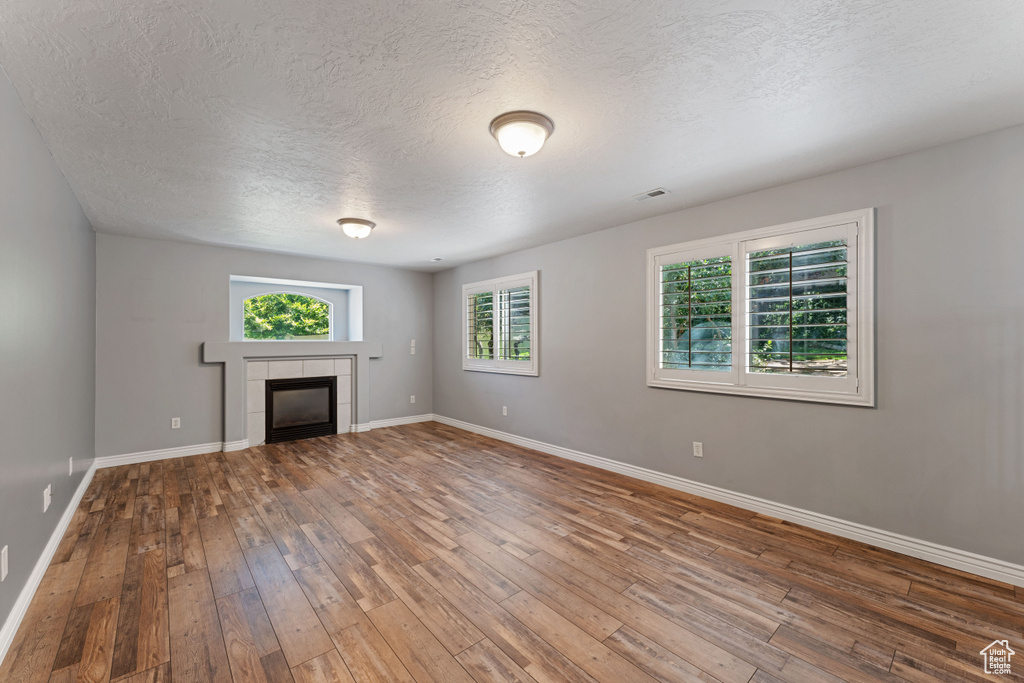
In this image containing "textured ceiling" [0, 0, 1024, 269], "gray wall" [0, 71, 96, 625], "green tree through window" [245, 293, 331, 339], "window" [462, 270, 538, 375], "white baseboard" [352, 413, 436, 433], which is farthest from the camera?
"green tree through window" [245, 293, 331, 339]

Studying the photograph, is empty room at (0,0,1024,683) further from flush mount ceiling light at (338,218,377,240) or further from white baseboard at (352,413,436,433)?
white baseboard at (352,413,436,433)

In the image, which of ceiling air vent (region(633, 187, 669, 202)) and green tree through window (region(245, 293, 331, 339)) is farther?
green tree through window (region(245, 293, 331, 339))

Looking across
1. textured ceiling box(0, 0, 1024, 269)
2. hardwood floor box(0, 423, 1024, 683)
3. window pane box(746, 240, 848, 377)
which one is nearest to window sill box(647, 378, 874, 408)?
window pane box(746, 240, 848, 377)

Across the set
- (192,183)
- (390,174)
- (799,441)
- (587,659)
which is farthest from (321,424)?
(799,441)

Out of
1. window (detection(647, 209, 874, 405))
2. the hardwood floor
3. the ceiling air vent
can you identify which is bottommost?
the hardwood floor

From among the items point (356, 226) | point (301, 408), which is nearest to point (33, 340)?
point (356, 226)

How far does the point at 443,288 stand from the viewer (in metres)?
6.77

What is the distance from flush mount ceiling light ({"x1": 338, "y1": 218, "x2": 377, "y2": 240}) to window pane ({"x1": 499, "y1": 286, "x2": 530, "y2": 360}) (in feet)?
6.64

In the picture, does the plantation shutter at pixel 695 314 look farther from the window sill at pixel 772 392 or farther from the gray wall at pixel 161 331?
the gray wall at pixel 161 331

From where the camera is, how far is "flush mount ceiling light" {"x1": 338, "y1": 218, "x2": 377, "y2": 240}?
400 cm

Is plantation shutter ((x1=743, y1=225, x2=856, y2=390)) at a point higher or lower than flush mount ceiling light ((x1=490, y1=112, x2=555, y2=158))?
lower

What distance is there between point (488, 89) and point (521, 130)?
287mm

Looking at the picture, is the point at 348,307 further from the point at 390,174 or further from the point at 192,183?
the point at 390,174

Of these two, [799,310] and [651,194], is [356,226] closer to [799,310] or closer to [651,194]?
[651,194]
